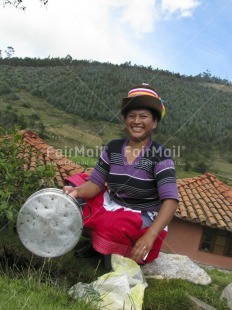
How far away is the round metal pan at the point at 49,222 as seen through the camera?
8.61ft

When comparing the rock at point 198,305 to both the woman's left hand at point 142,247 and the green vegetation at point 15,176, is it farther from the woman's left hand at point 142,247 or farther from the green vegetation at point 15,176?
the green vegetation at point 15,176

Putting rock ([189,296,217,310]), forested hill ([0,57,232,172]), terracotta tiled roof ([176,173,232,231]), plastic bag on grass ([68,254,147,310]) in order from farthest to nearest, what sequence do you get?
forested hill ([0,57,232,172]) < terracotta tiled roof ([176,173,232,231]) < rock ([189,296,217,310]) < plastic bag on grass ([68,254,147,310])

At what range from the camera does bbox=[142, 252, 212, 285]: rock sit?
3230mm

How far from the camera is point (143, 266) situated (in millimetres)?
3291

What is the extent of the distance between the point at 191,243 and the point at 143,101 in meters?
12.3

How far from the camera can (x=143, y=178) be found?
2.95m

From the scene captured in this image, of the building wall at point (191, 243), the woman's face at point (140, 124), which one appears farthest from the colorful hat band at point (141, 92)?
the building wall at point (191, 243)

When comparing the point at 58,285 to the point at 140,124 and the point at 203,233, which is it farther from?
the point at 203,233

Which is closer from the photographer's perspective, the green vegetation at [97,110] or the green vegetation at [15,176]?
the green vegetation at [15,176]

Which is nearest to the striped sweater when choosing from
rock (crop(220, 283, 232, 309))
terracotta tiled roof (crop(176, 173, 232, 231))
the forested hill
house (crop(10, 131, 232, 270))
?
rock (crop(220, 283, 232, 309))

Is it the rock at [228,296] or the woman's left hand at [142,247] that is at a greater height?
the woman's left hand at [142,247]

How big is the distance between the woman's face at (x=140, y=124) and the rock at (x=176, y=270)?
3.64ft

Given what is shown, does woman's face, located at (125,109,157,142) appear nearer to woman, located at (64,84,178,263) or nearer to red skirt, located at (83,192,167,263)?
woman, located at (64,84,178,263)

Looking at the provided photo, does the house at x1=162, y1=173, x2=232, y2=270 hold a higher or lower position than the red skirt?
lower
